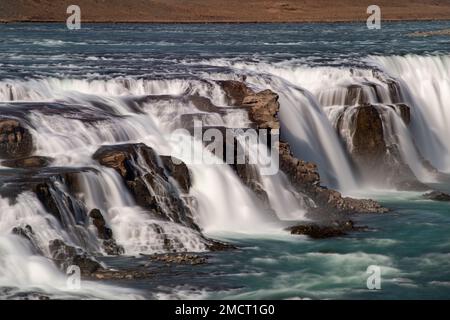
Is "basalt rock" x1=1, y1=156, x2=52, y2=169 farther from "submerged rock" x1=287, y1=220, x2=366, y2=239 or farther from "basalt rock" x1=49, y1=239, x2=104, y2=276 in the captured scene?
"submerged rock" x1=287, y1=220, x2=366, y2=239

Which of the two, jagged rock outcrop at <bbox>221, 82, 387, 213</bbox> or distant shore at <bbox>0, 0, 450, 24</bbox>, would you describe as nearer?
jagged rock outcrop at <bbox>221, 82, 387, 213</bbox>

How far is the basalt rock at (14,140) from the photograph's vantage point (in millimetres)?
28609

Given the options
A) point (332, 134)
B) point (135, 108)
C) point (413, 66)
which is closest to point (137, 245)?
point (135, 108)

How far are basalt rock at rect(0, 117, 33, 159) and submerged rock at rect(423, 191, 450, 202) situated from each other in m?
→ 12.2

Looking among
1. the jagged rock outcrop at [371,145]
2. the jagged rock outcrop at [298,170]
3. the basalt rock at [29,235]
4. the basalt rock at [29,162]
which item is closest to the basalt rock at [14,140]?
the basalt rock at [29,162]

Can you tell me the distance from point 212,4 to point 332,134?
74.1 meters

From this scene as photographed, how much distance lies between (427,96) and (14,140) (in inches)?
798

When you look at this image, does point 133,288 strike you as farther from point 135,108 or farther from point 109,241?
point 135,108

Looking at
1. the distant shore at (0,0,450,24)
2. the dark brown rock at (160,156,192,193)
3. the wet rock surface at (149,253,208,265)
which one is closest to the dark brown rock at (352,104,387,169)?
the dark brown rock at (160,156,192,193)

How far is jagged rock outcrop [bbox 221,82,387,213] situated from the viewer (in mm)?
31531

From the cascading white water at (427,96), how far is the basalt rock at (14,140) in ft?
54.0

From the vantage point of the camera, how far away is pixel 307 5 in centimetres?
11419

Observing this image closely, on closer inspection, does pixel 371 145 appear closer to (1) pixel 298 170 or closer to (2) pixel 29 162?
(1) pixel 298 170

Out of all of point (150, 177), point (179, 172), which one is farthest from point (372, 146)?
point (150, 177)
